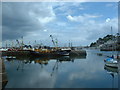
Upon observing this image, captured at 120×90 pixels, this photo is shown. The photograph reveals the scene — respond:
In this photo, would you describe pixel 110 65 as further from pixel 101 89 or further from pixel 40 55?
pixel 40 55

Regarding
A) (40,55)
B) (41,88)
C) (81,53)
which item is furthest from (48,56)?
(41,88)

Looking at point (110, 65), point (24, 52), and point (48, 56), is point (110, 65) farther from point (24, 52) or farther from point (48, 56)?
point (24, 52)

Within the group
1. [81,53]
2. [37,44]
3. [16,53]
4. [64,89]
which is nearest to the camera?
[64,89]

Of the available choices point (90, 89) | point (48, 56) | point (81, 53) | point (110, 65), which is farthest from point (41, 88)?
point (81, 53)

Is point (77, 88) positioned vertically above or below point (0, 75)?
below

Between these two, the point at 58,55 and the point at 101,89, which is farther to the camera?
the point at 58,55

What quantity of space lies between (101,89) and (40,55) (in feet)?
124

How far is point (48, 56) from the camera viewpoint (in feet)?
159

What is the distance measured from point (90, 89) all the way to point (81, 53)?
4842cm

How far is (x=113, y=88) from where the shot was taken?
12.9 m

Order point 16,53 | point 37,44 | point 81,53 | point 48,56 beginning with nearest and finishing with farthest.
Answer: point 48,56, point 16,53, point 81,53, point 37,44

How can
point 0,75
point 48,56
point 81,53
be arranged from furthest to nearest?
point 81,53 → point 48,56 → point 0,75

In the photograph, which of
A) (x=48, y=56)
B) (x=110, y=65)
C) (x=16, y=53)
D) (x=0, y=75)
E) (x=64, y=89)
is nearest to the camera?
(x=0, y=75)

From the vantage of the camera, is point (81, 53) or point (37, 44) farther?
point (37, 44)
